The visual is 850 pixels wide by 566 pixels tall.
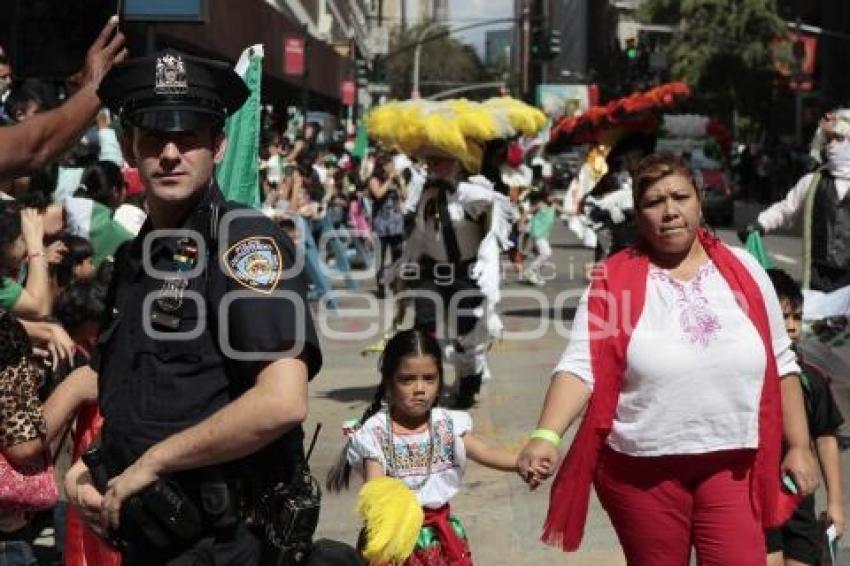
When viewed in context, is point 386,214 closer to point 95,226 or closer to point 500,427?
point 500,427

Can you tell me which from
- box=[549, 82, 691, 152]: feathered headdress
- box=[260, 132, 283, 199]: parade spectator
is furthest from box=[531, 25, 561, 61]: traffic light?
box=[549, 82, 691, 152]: feathered headdress

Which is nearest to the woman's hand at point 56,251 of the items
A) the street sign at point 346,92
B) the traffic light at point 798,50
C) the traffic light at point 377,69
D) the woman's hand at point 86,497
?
the woman's hand at point 86,497

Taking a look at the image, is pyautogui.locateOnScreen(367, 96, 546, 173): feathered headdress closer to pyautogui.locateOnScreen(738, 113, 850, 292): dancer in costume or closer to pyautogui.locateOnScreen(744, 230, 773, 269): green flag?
pyautogui.locateOnScreen(738, 113, 850, 292): dancer in costume

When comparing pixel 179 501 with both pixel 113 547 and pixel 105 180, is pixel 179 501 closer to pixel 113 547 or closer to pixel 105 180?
pixel 113 547

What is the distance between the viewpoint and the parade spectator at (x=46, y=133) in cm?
343

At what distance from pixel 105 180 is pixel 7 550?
429 centimetres

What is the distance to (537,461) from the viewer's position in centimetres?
433

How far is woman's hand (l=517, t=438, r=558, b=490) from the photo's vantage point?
4328mm

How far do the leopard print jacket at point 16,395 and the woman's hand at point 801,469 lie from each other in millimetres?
2190

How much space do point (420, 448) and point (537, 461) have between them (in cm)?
120

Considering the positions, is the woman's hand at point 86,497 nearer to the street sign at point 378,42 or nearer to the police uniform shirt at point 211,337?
the police uniform shirt at point 211,337

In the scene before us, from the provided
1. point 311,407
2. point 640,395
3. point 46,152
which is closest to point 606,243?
point 311,407

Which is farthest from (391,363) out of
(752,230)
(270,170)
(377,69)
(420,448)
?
(377,69)

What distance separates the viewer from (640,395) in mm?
4516
